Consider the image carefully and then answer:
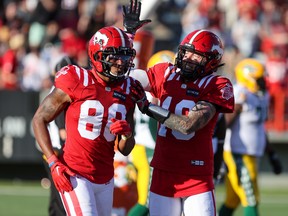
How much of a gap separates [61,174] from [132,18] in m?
1.58

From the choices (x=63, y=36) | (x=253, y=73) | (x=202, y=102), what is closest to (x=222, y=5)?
(x=63, y=36)

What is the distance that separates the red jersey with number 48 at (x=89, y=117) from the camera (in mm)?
6043

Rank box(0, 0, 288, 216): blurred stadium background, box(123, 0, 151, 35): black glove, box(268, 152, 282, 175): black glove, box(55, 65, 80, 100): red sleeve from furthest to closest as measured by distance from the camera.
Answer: box(0, 0, 288, 216): blurred stadium background
box(268, 152, 282, 175): black glove
box(123, 0, 151, 35): black glove
box(55, 65, 80, 100): red sleeve

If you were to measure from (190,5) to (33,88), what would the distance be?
4707 millimetres

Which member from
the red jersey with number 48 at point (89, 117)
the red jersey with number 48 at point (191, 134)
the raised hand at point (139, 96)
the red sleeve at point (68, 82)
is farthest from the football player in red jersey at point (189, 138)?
the red sleeve at point (68, 82)

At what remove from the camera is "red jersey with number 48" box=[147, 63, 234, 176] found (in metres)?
6.38

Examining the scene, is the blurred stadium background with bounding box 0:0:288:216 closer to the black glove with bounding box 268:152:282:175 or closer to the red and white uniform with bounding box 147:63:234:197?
the black glove with bounding box 268:152:282:175

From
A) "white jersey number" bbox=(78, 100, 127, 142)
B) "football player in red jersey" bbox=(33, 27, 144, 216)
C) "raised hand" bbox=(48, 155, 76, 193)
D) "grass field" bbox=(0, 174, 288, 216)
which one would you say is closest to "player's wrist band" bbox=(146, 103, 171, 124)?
"football player in red jersey" bbox=(33, 27, 144, 216)

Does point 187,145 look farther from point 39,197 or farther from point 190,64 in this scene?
point 39,197

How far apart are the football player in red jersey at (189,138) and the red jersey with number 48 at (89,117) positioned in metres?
0.27

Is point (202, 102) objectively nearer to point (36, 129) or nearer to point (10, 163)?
point (36, 129)

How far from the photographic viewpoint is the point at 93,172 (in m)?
6.07

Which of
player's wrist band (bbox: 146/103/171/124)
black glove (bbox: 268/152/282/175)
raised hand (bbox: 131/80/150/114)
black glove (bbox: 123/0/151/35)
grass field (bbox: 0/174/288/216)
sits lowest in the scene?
grass field (bbox: 0/174/288/216)

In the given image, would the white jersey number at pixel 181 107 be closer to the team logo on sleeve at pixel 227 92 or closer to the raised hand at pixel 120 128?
the team logo on sleeve at pixel 227 92
